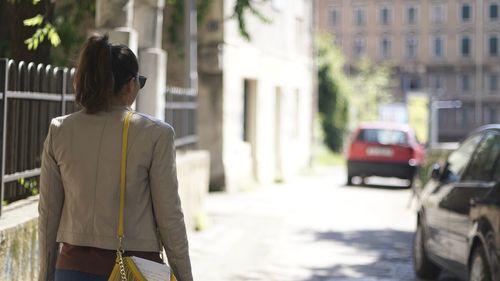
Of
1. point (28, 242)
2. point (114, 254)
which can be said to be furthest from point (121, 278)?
point (28, 242)

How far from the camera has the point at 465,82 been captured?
81125 mm

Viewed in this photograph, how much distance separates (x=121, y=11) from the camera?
29.5 feet

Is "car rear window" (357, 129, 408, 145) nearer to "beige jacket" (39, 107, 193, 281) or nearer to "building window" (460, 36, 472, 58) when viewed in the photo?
"beige jacket" (39, 107, 193, 281)

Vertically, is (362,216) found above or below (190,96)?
below

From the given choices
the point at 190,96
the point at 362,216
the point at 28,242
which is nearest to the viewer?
the point at 28,242

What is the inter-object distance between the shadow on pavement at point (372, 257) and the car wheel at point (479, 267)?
84.1 inches

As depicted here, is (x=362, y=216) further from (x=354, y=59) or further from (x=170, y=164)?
(x=354, y=59)

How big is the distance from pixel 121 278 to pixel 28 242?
105 inches

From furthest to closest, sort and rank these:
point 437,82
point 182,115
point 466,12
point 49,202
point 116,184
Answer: point 437,82 < point 466,12 < point 182,115 < point 49,202 < point 116,184

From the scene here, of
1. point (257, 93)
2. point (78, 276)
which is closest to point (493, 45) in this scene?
point (257, 93)

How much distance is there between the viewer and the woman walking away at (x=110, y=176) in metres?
Result: 3.25

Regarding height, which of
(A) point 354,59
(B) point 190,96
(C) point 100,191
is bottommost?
(C) point 100,191

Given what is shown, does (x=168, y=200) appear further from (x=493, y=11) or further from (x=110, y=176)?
(x=493, y=11)

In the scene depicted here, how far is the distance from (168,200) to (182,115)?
9.46 metres
